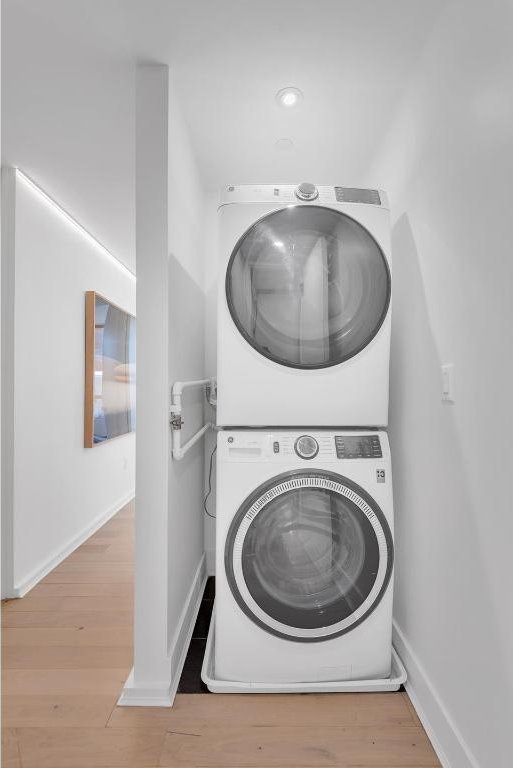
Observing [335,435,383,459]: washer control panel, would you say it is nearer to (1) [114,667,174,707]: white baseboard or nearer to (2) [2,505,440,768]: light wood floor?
(2) [2,505,440,768]: light wood floor

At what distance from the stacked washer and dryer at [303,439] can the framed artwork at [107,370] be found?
2.03 metres

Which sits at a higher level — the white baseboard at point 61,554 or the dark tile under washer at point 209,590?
the white baseboard at point 61,554

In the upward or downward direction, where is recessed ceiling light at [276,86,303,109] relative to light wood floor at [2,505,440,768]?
upward

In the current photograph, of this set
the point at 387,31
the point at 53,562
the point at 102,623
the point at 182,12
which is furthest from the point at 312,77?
the point at 53,562

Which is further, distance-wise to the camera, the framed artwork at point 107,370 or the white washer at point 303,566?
the framed artwork at point 107,370

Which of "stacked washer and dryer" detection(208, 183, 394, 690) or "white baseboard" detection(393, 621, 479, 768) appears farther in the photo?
"stacked washer and dryer" detection(208, 183, 394, 690)

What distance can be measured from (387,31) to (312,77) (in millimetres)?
309

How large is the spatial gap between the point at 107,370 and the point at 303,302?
8.34 feet

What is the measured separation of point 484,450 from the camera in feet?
4.03

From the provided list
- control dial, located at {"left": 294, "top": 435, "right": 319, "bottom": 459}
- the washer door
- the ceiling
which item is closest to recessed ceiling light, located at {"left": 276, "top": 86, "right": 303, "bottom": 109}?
the ceiling

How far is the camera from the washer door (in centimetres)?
168

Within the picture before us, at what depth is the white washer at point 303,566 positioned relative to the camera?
168 centimetres

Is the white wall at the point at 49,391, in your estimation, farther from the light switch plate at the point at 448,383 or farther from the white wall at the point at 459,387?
the light switch plate at the point at 448,383

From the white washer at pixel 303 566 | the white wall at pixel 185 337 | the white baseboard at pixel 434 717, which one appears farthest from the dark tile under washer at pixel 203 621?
the white baseboard at pixel 434 717
